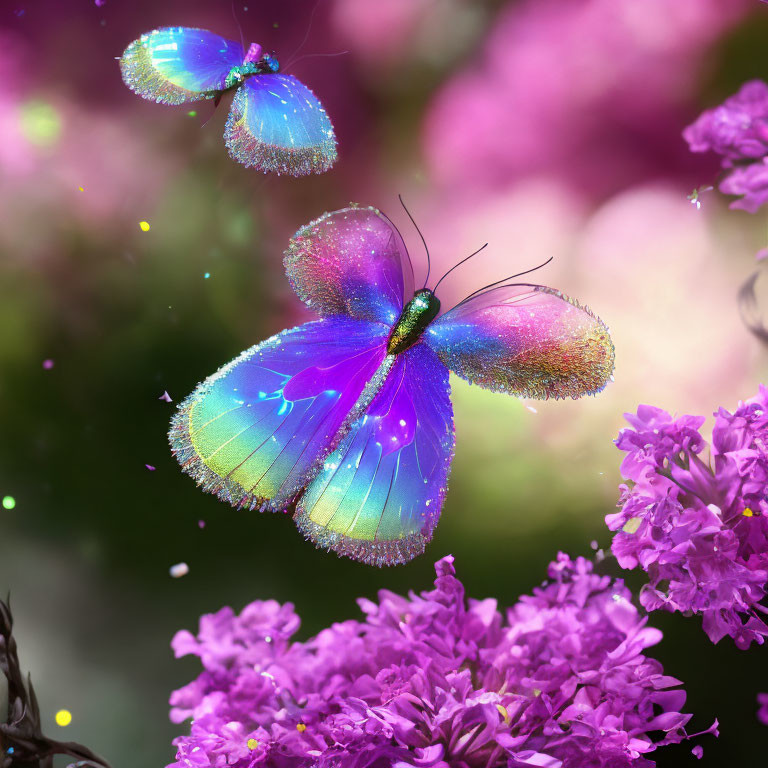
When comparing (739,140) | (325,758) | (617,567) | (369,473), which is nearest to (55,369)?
(369,473)

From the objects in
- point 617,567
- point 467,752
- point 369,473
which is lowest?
point 467,752

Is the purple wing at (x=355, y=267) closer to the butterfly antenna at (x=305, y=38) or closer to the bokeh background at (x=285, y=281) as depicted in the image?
the bokeh background at (x=285, y=281)

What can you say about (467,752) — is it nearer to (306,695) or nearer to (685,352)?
(306,695)

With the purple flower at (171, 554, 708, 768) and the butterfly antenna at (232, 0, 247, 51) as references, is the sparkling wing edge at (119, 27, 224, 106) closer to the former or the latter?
the butterfly antenna at (232, 0, 247, 51)

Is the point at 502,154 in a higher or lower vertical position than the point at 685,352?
higher

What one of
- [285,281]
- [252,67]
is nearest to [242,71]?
[252,67]

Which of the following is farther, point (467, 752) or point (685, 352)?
point (685, 352)

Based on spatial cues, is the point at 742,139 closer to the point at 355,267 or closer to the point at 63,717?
the point at 355,267

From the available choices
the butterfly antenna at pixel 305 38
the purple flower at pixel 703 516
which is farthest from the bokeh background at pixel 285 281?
the purple flower at pixel 703 516
